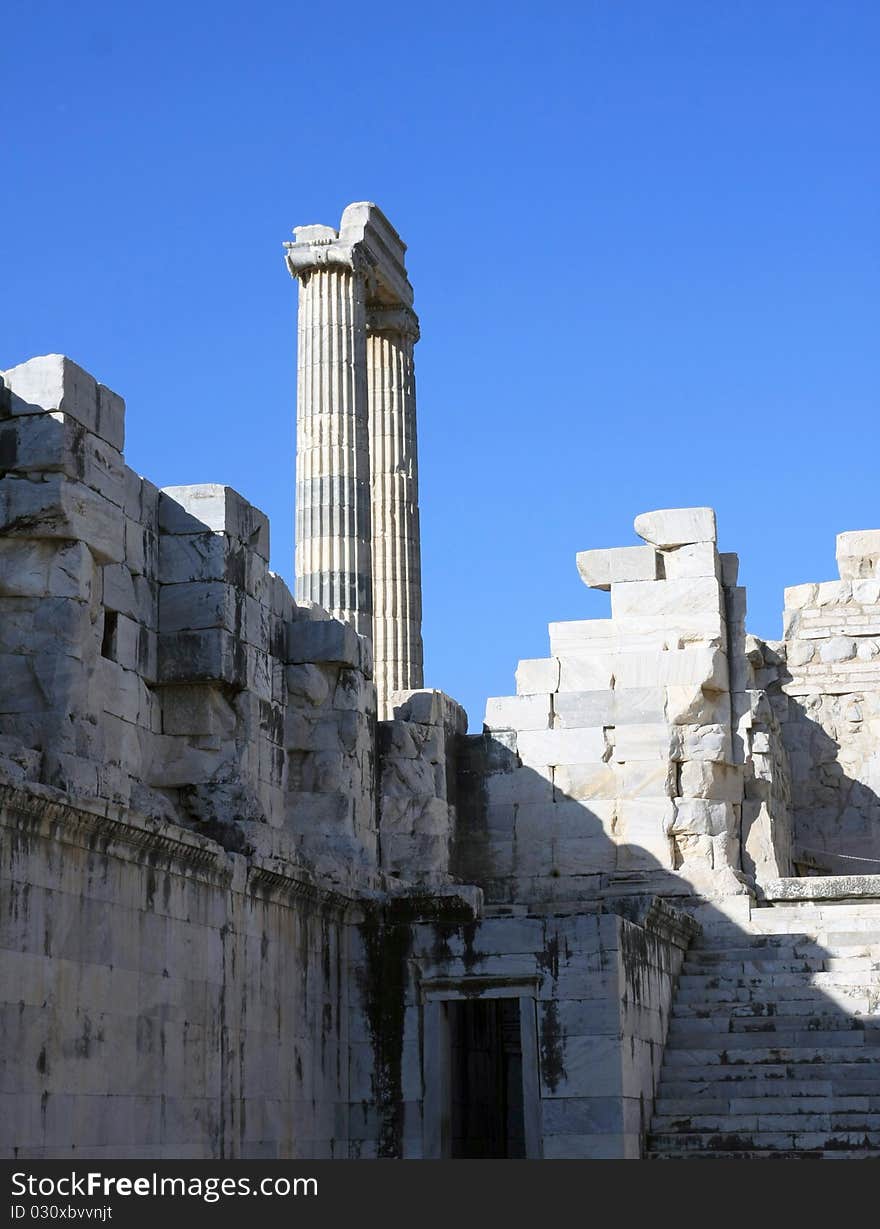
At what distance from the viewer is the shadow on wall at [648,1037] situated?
16.2m

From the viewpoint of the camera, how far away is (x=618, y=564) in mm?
23875

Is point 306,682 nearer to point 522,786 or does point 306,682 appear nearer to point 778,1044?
point 522,786

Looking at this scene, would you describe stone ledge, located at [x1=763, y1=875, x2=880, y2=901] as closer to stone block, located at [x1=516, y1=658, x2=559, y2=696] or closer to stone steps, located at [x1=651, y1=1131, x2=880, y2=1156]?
stone block, located at [x1=516, y1=658, x2=559, y2=696]

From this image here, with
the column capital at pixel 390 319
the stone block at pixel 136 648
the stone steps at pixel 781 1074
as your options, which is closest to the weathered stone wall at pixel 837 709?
the column capital at pixel 390 319

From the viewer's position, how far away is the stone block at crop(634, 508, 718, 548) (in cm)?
2378

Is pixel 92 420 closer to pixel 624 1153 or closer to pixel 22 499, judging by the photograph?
pixel 22 499

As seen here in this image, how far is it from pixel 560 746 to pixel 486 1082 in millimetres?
5185

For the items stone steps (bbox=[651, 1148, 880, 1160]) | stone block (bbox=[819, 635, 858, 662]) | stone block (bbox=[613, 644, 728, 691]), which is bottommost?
stone steps (bbox=[651, 1148, 880, 1160])

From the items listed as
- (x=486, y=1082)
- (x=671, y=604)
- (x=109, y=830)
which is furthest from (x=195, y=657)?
(x=671, y=604)

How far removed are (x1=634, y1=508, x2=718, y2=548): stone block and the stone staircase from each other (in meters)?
5.14

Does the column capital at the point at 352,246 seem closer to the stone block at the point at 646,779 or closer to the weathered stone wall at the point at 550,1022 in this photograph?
the stone block at the point at 646,779

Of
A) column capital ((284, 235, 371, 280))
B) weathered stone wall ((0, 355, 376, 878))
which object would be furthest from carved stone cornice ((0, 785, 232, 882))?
column capital ((284, 235, 371, 280))

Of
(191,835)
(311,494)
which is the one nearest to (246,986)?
(191,835)

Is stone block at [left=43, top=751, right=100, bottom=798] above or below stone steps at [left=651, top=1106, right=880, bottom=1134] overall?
above
